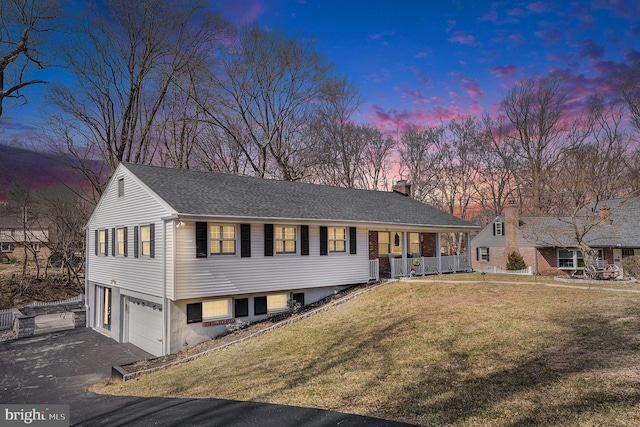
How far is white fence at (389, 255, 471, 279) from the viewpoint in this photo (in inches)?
842

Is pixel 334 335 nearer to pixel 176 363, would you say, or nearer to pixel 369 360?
pixel 369 360

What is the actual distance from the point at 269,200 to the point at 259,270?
366cm

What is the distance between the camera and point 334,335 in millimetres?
13273

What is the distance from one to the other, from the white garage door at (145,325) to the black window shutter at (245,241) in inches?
161

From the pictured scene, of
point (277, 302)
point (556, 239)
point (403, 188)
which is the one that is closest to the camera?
point (277, 302)

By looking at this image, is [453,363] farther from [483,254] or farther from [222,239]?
[483,254]

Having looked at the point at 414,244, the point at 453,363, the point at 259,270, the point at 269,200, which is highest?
the point at 269,200

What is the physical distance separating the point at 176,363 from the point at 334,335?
17.9 feet

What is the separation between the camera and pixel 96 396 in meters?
11.6

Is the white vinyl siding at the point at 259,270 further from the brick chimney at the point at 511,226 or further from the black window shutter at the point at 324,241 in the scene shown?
the brick chimney at the point at 511,226

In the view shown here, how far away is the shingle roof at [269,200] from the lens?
16094mm

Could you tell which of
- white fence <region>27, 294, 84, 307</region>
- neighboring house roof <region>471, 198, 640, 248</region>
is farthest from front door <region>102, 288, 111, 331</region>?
neighboring house roof <region>471, 198, 640, 248</region>

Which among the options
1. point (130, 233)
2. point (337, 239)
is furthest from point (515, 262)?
point (130, 233)

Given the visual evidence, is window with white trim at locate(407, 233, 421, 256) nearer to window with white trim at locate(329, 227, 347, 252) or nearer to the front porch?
the front porch
